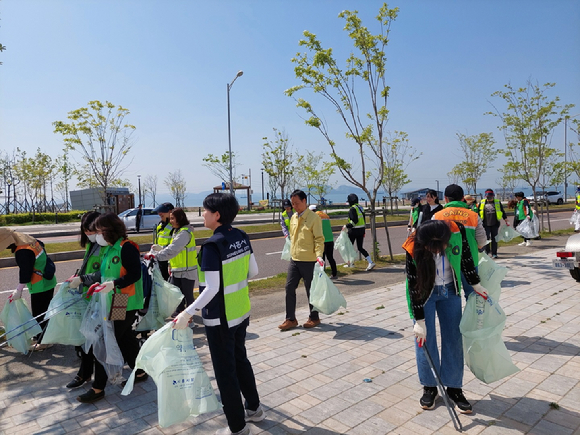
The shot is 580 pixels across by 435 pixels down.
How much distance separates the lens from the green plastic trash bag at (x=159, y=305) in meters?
5.11

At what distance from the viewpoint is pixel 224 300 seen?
10.4 ft

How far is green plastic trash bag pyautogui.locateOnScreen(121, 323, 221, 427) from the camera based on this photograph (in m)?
3.06

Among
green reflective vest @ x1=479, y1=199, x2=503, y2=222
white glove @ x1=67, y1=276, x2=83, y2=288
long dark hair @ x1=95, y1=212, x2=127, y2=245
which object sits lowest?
white glove @ x1=67, y1=276, x2=83, y2=288

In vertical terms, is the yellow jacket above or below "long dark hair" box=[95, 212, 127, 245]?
below

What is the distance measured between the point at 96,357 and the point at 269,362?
68.7 inches

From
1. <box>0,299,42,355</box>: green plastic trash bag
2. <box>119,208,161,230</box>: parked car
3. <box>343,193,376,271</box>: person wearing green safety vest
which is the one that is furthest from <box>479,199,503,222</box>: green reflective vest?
<box>119,208,161,230</box>: parked car

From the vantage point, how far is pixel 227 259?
10.4ft

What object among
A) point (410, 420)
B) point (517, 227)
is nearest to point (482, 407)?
point (410, 420)

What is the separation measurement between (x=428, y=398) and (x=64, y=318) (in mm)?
3574

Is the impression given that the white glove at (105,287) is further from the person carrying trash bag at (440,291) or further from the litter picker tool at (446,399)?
the litter picker tool at (446,399)

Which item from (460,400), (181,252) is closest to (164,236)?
(181,252)

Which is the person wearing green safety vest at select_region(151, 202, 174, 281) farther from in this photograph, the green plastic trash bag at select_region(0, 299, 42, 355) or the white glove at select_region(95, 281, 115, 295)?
the white glove at select_region(95, 281, 115, 295)

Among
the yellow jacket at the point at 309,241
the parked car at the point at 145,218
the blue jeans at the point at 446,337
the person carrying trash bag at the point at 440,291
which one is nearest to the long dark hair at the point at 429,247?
the person carrying trash bag at the point at 440,291

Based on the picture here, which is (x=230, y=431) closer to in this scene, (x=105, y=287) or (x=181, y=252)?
(x=105, y=287)
